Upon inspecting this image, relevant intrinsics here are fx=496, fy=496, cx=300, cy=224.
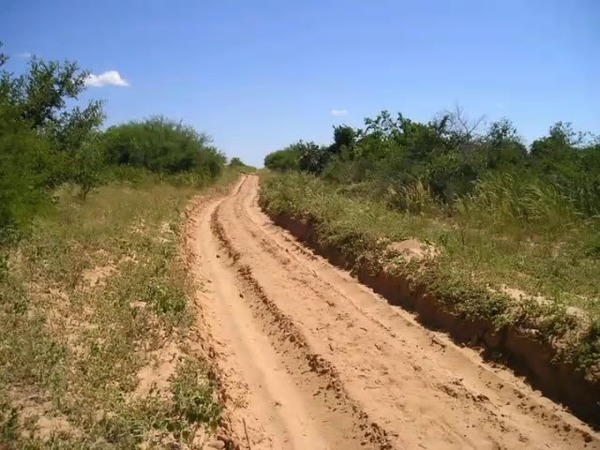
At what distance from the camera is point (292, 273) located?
9516 millimetres

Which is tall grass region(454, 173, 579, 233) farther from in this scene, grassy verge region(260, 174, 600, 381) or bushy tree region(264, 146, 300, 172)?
bushy tree region(264, 146, 300, 172)

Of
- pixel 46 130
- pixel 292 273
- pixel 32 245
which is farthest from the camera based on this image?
pixel 46 130

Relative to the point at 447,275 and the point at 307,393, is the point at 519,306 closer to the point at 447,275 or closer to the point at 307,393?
the point at 447,275

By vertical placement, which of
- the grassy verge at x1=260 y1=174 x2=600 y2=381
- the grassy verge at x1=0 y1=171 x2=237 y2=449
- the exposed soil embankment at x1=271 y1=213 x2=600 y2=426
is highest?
the grassy verge at x1=260 y1=174 x2=600 y2=381

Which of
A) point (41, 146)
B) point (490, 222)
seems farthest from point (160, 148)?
point (490, 222)

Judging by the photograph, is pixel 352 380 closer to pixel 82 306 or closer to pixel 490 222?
pixel 82 306

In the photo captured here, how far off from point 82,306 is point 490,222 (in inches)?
314

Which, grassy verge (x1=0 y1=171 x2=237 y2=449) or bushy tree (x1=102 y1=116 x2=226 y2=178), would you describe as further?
bushy tree (x1=102 y1=116 x2=226 y2=178)

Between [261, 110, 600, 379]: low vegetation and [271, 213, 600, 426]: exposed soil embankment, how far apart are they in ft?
0.33

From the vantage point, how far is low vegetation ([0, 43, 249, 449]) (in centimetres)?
382

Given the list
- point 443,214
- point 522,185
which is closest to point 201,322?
point 443,214

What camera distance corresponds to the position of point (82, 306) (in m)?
6.30

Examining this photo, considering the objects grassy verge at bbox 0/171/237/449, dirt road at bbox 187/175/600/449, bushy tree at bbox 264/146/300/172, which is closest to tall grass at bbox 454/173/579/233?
dirt road at bbox 187/175/600/449

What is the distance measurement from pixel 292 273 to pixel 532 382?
16.9 ft
